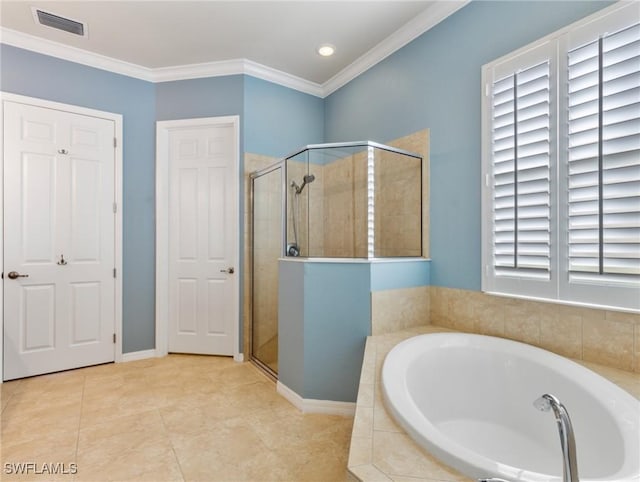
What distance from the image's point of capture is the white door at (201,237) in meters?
3.16

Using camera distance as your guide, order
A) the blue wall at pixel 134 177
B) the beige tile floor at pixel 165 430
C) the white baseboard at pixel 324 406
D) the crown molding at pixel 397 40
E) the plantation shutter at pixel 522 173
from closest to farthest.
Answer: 1. the beige tile floor at pixel 165 430
2. the plantation shutter at pixel 522 173
3. the white baseboard at pixel 324 406
4. the crown molding at pixel 397 40
5. the blue wall at pixel 134 177

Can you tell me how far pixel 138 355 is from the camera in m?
3.06

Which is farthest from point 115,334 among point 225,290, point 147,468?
point 147,468

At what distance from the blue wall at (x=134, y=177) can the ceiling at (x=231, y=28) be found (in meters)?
0.24

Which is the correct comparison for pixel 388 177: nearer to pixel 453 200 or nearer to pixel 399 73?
pixel 453 200

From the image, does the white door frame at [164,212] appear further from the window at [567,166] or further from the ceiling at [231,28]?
the window at [567,166]

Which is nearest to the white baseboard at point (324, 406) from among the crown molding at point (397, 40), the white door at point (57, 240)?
the white door at point (57, 240)

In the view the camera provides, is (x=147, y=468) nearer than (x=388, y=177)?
Yes

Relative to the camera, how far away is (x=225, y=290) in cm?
316

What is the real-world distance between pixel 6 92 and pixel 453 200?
3.62 metres

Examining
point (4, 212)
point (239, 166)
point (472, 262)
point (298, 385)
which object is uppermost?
point (239, 166)

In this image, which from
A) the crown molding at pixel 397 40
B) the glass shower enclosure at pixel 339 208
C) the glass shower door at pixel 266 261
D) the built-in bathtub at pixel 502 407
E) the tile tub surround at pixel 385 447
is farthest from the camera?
the glass shower door at pixel 266 261

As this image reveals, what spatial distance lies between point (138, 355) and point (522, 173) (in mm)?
3492

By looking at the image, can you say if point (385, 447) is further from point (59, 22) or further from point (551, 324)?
point (59, 22)
